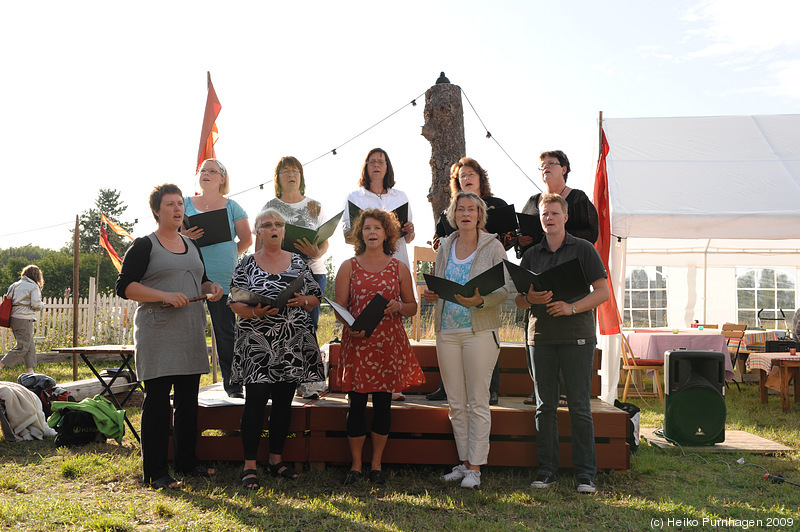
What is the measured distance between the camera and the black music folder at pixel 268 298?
3342 millimetres

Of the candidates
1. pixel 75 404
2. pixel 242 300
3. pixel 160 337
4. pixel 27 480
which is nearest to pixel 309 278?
pixel 242 300

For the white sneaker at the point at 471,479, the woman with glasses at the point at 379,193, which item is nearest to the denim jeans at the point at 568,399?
the white sneaker at the point at 471,479

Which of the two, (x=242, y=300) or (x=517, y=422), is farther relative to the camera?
(x=517, y=422)

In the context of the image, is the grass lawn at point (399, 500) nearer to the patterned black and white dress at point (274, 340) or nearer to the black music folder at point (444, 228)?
the patterned black and white dress at point (274, 340)

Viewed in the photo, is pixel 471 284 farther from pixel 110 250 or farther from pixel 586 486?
pixel 110 250

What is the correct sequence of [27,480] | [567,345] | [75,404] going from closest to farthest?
Result: [567,345] < [27,480] < [75,404]

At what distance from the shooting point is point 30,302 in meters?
9.54

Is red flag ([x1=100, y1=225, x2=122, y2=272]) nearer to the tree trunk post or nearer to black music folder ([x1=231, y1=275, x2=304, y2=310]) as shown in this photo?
the tree trunk post

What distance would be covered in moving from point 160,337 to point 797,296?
46.1 ft

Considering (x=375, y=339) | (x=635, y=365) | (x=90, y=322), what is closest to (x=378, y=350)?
(x=375, y=339)

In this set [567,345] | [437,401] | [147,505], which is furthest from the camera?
[437,401]

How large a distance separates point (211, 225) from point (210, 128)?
12.8 feet

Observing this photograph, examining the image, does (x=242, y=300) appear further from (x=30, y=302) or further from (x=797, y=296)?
(x=797, y=296)

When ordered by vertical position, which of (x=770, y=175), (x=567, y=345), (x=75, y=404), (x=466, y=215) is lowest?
(x=75, y=404)
